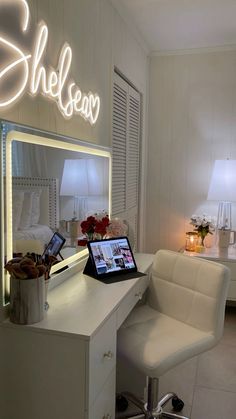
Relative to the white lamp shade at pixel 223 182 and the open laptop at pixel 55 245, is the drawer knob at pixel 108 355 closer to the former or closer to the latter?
the open laptop at pixel 55 245

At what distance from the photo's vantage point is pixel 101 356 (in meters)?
1.32

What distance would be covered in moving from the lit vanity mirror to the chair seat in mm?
474

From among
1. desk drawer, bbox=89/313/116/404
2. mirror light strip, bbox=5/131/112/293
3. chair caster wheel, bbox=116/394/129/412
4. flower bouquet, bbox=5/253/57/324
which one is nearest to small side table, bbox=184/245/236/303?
chair caster wheel, bbox=116/394/129/412

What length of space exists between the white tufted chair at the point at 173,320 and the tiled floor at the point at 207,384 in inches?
4.9

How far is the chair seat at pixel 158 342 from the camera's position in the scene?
1.52 meters

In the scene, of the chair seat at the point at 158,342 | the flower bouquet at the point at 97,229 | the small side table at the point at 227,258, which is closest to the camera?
the chair seat at the point at 158,342

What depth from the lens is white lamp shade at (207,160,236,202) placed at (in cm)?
324

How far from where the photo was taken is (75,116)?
1935 mm

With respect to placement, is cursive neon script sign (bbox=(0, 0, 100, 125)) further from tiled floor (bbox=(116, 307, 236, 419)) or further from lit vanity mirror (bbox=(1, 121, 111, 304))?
tiled floor (bbox=(116, 307, 236, 419))

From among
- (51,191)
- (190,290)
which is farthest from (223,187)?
(51,191)

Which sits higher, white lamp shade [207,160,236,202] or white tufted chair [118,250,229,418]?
white lamp shade [207,160,236,202]

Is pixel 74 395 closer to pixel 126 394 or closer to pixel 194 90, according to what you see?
pixel 126 394

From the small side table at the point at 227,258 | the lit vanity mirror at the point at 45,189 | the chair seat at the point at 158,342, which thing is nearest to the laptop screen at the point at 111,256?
the lit vanity mirror at the point at 45,189

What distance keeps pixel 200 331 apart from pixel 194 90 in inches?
100.0
